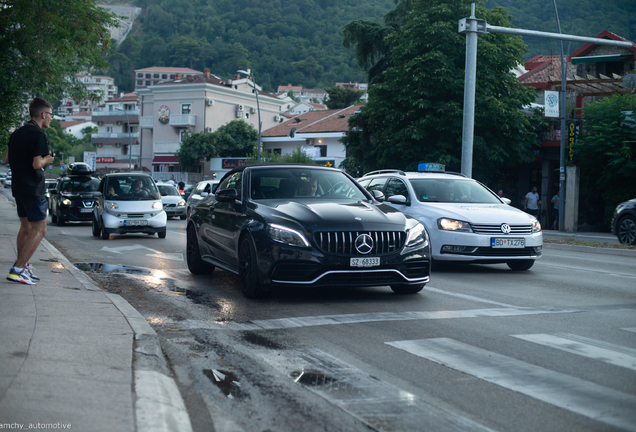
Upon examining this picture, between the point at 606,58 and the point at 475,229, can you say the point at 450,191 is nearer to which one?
the point at 475,229

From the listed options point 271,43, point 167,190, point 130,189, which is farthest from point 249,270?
point 271,43

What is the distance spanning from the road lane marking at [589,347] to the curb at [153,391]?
312 cm

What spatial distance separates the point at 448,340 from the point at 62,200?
19445 mm

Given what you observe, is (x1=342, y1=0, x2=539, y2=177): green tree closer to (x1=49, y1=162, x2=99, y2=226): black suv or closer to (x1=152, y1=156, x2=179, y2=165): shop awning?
(x1=49, y1=162, x2=99, y2=226): black suv

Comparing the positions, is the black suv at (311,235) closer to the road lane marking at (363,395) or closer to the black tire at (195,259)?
the black tire at (195,259)

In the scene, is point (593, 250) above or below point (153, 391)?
below

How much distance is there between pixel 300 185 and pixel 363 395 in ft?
16.1

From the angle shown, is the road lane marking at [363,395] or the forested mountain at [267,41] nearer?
the road lane marking at [363,395]

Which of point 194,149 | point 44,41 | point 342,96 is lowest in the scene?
point 44,41

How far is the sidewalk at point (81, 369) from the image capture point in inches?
140

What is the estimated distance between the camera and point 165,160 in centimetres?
8156

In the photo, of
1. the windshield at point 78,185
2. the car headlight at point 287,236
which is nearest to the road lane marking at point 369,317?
the car headlight at point 287,236

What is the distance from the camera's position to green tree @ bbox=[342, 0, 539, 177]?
3008cm

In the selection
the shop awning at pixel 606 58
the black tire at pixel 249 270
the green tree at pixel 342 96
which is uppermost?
the green tree at pixel 342 96
